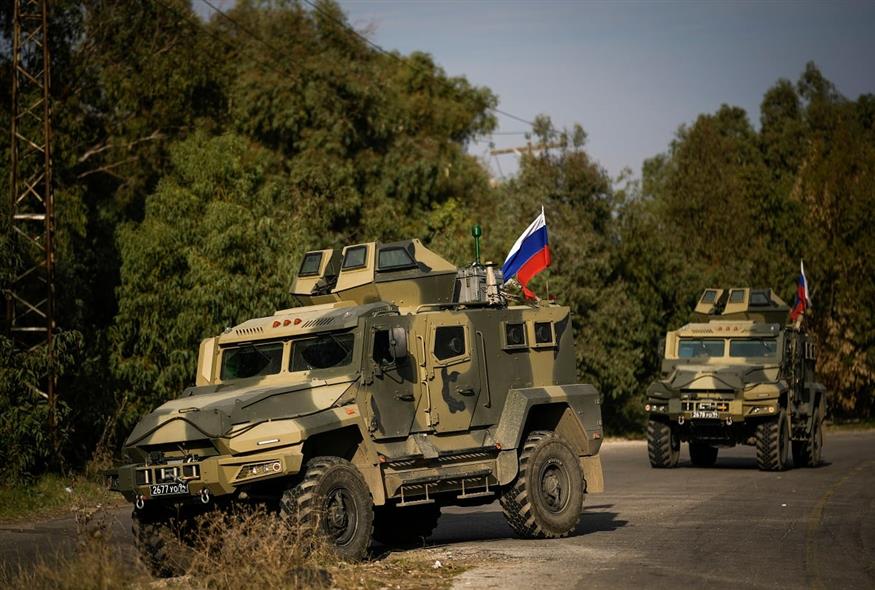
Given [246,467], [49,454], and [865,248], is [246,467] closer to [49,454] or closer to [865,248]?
[49,454]

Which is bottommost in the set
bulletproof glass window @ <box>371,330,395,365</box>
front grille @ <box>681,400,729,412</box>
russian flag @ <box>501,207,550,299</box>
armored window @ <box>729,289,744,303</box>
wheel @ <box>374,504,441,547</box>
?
wheel @ <box>374,504,441,547</box>

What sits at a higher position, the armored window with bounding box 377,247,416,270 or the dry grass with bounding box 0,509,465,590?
the armored window with bounding box 377,247,416,270

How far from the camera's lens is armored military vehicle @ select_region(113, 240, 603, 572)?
36.9 ft

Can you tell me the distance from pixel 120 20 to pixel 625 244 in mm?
16769

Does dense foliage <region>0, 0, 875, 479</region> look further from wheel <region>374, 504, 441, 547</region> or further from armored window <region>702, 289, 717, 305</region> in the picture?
wheel <region>374, 504, 441, 547</region>

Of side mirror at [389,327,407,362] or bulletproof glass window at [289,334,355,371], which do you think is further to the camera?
bulletproof glass window at [289,334,355,371]

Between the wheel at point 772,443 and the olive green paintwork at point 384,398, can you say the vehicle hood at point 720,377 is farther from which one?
the olive green paintwork at point 384,398

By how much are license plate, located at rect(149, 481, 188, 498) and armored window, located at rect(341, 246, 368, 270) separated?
13.1ft

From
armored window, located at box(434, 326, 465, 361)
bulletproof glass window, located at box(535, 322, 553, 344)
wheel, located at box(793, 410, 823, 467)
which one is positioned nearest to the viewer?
armored window, located at box(434, 326, 465, 361)

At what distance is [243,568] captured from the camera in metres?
9.90

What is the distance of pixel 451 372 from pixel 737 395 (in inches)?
436

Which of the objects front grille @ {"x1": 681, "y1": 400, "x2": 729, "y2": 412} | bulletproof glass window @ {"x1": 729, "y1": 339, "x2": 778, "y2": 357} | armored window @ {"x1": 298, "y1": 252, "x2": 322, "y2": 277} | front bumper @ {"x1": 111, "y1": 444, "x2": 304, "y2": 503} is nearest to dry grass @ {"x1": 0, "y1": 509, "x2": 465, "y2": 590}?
front bumper @ {"x1": 111, "y1": 444, "x2": 304, "y2": 503}

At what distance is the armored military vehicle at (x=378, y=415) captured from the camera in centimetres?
1125

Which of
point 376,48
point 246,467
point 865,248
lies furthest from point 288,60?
point 246,467
